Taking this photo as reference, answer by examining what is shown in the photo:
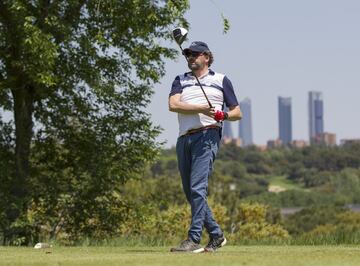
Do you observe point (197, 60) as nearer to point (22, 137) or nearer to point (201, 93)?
point (201, 93)

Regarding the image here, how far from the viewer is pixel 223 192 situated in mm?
118000

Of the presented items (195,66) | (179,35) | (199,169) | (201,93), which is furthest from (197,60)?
(199,169)

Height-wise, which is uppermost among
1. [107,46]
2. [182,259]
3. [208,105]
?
[107,46]

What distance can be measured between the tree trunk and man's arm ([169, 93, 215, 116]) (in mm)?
14003

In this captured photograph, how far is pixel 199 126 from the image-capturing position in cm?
886

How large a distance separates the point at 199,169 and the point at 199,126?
0.41 meters

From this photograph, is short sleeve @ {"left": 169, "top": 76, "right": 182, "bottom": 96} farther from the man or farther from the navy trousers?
the navy trousers

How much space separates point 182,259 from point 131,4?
15478mm

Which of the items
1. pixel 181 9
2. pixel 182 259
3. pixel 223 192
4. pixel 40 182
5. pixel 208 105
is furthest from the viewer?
pixel 223 192

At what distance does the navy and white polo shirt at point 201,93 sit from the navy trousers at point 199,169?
10 centimetres

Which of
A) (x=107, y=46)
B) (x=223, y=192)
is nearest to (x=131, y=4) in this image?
(x=107, y=46)

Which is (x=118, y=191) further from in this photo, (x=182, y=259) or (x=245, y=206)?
(x=245, y=206)

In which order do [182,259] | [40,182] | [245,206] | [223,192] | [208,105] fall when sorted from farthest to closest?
[223,192], [245,206], [40,182], [208,105], [182,259]

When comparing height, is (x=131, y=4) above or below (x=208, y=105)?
above
